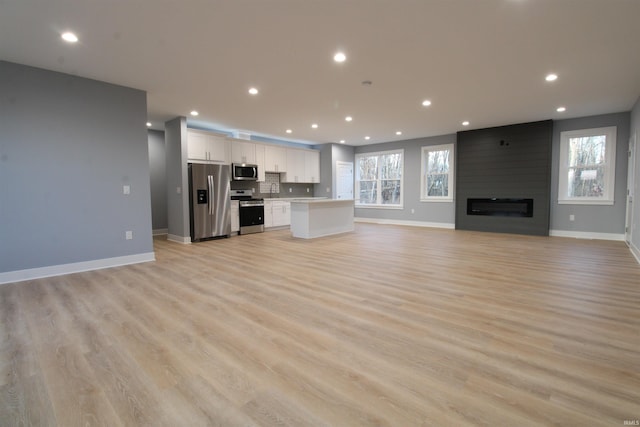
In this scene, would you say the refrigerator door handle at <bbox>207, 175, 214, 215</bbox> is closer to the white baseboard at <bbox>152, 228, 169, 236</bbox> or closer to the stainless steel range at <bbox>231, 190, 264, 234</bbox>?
the stainless steel range at <bbox>231, 190, 264, 234</bbox>

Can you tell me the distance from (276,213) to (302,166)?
187 cm

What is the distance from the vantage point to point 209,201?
655cm

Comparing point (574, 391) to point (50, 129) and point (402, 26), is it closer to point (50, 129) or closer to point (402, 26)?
point (402, 26)

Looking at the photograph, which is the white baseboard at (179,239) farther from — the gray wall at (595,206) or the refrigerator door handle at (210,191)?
the gray wall at (595,206)

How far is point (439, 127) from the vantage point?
24.5 ft

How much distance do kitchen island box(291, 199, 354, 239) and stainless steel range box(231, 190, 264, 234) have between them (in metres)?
1.25

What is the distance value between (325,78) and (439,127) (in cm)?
444

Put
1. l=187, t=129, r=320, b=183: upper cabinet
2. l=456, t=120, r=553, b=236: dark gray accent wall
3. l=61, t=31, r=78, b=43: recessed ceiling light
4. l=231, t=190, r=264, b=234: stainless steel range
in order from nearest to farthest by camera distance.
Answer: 1. l=61, t=31, r=78, b=43: recessed ceiling light
2. l=187, t=129, r=320, b=183: upper cabinet
3. l=456, t=120, r=553, b=236: dark gray accent wall
4. l=231, t=190, r=264, b=234: stainless steel range

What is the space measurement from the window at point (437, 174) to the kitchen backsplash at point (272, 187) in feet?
12.4

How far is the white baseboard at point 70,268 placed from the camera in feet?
11.8

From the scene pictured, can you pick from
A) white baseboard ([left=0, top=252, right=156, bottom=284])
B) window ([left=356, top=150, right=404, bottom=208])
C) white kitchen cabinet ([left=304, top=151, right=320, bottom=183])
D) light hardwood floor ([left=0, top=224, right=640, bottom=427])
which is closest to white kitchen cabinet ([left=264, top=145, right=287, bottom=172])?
white kitchen cabinet ([left=304, top=151, right=320, bottom=183])

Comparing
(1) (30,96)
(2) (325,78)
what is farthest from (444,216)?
(1) (30,96)

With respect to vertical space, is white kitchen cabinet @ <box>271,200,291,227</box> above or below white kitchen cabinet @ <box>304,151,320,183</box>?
below

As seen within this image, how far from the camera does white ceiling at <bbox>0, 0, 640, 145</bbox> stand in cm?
261
